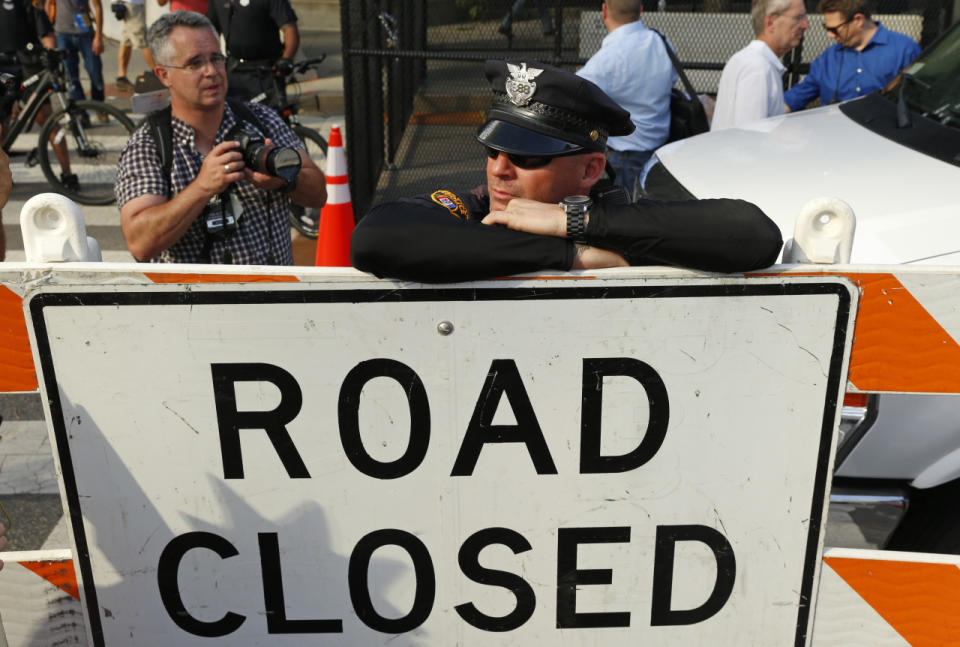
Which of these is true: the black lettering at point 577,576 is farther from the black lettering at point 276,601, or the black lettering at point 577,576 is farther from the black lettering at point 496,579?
the black lettering at point 276,601

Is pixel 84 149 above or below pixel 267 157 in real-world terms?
below

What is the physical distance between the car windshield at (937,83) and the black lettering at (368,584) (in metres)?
2.83

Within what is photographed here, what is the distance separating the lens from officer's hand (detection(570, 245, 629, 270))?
6.00 feet

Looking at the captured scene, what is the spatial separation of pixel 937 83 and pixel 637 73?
6.18ft

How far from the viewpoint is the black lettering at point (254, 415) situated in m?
1.79

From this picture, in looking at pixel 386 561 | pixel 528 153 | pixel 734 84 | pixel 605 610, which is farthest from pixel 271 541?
pixel 734 84

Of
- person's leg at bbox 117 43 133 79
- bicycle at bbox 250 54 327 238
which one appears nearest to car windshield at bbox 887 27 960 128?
bicycle at bbox 250 54 327 238

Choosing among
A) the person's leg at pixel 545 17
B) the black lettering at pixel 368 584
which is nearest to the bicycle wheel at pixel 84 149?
the person's leg at pixel 545 17

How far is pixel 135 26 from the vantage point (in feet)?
43.1

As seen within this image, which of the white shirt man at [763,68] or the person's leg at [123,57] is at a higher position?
the white shirt man at [763,68]

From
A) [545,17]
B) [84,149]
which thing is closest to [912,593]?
[545,17]

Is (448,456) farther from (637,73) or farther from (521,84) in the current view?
(637,73)

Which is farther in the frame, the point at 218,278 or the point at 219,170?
the point at 219,170

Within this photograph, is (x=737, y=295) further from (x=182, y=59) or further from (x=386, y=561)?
(x=182, y=59)
